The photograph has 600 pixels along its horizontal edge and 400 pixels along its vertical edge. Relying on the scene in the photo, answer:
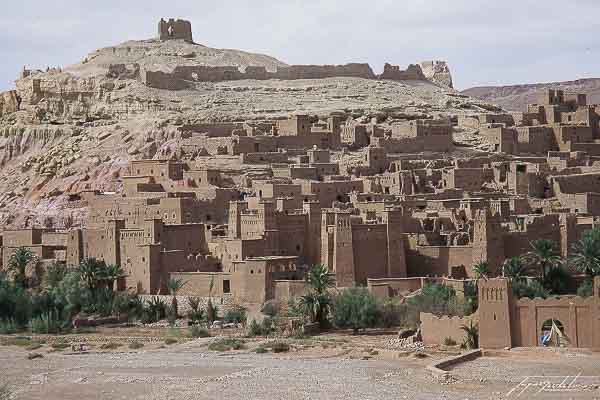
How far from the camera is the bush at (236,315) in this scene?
1804 inches

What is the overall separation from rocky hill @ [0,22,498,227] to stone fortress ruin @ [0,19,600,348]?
121 mm

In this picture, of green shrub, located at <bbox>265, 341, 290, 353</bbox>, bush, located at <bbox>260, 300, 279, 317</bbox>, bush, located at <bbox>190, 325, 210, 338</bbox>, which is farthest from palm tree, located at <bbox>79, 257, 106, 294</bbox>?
green shrub, located at <bbox>265, 341, 290, 353</bbox>

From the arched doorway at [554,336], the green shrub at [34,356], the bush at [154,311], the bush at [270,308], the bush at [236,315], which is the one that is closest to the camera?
the arched doorway at [554,336]

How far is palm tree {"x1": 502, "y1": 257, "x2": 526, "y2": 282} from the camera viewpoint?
44853mm

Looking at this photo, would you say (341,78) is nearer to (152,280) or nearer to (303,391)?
(152,280)

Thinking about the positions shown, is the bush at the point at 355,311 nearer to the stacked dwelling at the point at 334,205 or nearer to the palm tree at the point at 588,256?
the stacked dwelling at the point at 334,205

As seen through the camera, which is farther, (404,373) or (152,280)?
(152,280)

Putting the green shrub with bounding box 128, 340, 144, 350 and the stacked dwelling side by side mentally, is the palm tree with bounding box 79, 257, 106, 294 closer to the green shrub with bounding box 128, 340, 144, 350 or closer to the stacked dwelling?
the stacked dwelling

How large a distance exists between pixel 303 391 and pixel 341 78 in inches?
1774

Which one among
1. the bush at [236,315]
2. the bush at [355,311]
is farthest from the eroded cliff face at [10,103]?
the bush at [355,311]

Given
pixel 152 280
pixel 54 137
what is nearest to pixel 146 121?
pixel 54 137

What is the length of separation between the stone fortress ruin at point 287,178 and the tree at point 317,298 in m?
1.17

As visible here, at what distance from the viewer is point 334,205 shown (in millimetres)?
51281

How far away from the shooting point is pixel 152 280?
4891 centimetres
